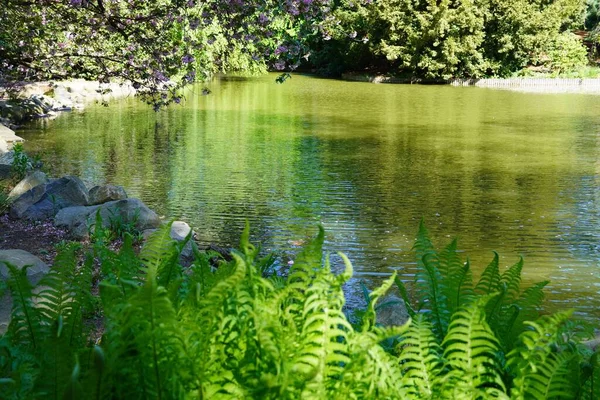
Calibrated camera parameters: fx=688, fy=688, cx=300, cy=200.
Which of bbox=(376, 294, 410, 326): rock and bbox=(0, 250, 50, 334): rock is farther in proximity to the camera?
bbox=(0, 250, 50, 334): rock

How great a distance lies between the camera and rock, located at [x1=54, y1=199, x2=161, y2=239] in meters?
7.08

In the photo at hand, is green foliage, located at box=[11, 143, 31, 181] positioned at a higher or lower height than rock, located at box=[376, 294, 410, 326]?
higher

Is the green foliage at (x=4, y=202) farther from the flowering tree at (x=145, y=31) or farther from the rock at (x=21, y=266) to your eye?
the rock at (x=21, y=266)

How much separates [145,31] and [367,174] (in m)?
5.12

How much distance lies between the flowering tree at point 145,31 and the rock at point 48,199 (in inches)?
55.9

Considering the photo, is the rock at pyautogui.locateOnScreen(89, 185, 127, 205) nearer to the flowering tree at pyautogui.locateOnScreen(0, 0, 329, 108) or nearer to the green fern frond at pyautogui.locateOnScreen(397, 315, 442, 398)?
the flowering tree at pyautogui.locateOnScreen(0, 0, 329, 108)

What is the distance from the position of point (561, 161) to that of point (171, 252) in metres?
12.7

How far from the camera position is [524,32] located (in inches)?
1438

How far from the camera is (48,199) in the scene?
25.9 feet

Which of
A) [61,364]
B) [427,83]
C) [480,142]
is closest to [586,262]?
[61,364]

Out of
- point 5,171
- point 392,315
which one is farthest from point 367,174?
point 392,315

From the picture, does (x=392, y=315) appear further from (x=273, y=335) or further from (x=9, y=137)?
(x=9, y=137)

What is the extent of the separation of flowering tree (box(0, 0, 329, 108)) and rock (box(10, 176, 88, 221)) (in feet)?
4.66

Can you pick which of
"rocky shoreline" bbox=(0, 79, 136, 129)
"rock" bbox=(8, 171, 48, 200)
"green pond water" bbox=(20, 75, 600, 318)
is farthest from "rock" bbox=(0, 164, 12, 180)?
"rocky shoreline" bbox=(0, 79, 136, 129)
